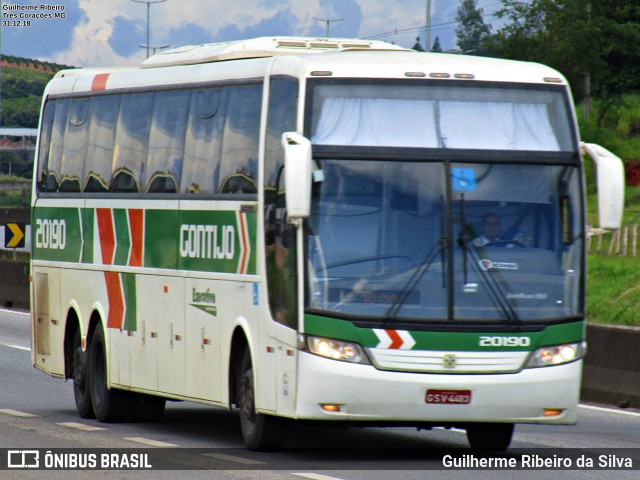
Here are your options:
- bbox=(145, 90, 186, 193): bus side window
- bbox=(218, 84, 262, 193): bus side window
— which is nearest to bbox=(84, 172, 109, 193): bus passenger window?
bbox=(145, 90, 186, 193): bus side window

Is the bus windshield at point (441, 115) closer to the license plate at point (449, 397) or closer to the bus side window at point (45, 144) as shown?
the license plate at point (449, 397)

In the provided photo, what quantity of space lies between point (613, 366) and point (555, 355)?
228 inches

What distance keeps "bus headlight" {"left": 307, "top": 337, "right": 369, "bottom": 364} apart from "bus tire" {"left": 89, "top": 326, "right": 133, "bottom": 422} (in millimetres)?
5055

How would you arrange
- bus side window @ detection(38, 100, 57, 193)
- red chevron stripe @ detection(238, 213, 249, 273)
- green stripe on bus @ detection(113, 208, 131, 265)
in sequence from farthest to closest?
bus side window @ detection(38, 100, 57, 193), green stripe on bus @ detection(113, 208, 131, 265), red chevron stripe @ detection(238, 213, 249, 273)

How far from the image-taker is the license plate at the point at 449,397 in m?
11.5

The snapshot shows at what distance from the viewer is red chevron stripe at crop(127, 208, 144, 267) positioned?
1522 cm

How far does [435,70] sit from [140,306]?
448cm

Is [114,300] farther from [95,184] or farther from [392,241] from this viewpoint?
[392,241]

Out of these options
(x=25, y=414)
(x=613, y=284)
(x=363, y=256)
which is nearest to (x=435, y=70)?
(x=363, y=256)

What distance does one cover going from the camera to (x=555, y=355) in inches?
464

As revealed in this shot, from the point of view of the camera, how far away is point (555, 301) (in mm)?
11781

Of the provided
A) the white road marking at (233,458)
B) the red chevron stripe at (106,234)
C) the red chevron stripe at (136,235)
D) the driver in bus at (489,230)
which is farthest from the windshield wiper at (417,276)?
the red chevron stripe at (106,234)

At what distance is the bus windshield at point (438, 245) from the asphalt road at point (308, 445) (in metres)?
1.18

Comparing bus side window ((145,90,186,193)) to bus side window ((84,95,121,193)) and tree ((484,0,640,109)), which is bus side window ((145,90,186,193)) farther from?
tree ((484,0,640,109))
